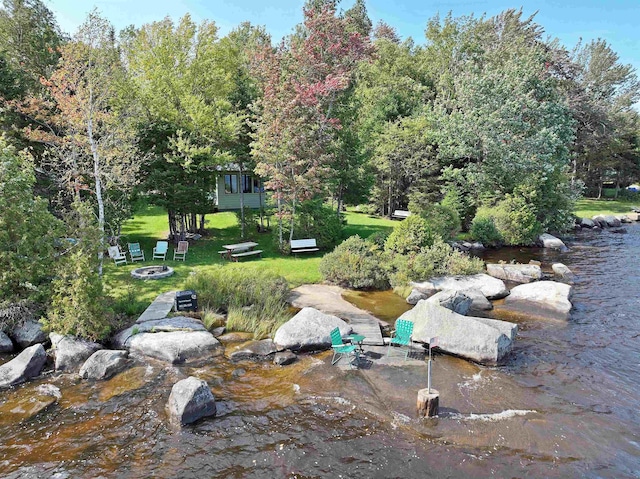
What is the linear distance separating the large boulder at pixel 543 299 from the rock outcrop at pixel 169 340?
10384mm

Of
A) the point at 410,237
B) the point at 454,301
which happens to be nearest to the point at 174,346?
the point at 454,301

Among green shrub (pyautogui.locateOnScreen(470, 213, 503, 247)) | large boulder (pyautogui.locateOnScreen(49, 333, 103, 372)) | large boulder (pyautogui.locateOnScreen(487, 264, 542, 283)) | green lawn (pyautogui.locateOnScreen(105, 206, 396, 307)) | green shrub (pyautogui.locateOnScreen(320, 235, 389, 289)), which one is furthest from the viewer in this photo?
green shrub (pyautogui.locateOnScreen(470, 213, 503, 247))

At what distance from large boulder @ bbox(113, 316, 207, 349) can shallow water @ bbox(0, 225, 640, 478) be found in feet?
4.36

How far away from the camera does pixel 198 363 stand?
992 centimetres

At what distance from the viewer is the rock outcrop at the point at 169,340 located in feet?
32.7

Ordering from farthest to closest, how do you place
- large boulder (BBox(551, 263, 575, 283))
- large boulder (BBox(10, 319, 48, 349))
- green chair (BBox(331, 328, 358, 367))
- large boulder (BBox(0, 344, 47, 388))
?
large boulder (BBox(551, 263, 575, 283)) < large boulder (BBox(10, 319, 48, 349)) < green chair (BBox(331, 328, 358, 367)) < large boulder (BBox(0, 344, 47, 388))

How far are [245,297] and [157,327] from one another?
2.92 m

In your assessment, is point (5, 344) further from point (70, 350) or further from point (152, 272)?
point (152, 272)

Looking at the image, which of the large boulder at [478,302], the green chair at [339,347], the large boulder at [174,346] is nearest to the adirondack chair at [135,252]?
the large boulder at [174,346]

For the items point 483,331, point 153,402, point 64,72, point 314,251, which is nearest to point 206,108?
point 64,72

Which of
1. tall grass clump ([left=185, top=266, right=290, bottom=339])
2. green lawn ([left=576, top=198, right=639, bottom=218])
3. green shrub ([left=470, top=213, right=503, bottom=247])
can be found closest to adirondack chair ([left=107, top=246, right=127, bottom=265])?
tall grass clump ([left=185, top=266, right=290, bottom=339])

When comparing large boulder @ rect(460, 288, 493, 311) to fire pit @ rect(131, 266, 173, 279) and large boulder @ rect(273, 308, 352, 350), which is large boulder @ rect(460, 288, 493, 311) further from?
fire pit @ rect(131, 266, 173, 279)

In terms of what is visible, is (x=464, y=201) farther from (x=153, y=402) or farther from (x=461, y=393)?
(x=153, y=402)

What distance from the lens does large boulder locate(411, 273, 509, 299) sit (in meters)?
15.0
